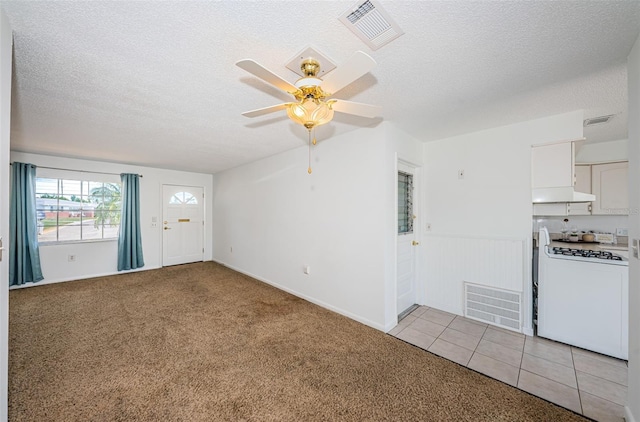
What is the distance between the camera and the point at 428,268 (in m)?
3.41

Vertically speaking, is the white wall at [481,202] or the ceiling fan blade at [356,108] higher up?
the ceiling fan blade at [356,108]

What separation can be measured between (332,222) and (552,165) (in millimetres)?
2453

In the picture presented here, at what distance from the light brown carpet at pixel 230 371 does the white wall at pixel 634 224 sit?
1.20 ft

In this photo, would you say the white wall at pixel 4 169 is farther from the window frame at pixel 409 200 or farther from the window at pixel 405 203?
the window frame at pixel 409 200

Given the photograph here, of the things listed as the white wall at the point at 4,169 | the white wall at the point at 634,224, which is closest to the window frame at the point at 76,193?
the white wall at the point at 4,169

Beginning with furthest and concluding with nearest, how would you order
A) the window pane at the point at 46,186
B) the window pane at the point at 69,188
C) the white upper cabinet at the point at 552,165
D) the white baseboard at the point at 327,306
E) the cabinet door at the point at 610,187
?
→ the window pane at the point at 69,188 < the window pane at the point at 46,186 < the cabinet door at the point at 610,187 < the white baseboard at the point at 327,306 < the white upper cabinet at the point at 552,165

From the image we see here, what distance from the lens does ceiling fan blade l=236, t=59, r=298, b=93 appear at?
1.20 metres

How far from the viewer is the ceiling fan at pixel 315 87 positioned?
4.14 feet

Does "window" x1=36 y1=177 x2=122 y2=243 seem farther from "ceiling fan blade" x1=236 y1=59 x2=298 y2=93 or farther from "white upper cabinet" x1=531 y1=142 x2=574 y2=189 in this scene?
"white upper cabinet" x1=531 y1=142 x2=574 y2=189

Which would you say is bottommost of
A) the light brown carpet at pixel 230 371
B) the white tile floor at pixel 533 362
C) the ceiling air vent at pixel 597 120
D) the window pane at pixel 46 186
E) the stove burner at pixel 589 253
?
the white tile floor at pixel 533 362

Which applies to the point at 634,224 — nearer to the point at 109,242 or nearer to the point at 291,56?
the point at 291,56

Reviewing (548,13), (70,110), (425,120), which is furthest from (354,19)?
(70,110)

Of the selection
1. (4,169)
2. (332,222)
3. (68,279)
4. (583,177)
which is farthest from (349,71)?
(68,279)

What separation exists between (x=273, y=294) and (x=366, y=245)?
1.83 meters
